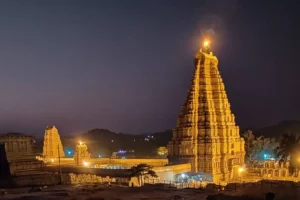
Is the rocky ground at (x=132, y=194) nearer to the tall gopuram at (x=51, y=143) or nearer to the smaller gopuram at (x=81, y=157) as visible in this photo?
the smaller gopuram at (x=81, y=157)

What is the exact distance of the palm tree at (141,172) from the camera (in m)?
43.4

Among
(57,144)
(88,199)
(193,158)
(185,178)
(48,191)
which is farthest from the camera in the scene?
(57,144)

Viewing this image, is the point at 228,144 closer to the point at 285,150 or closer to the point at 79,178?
→ the point at 285,150

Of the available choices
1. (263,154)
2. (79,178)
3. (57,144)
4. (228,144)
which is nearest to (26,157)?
(79,178)

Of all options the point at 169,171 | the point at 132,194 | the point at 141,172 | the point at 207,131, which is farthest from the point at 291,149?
the point at 132,194

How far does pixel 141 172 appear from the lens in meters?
43.8

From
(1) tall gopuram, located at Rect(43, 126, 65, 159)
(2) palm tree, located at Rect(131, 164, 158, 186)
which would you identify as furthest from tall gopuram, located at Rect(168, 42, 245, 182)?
(1) tall gopuram, located at Rect(43, 126, 65, 159)

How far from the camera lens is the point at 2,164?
38406mm

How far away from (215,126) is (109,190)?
27.0m

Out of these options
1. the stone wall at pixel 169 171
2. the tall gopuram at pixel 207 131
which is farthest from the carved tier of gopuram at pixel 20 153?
the tall gopuram at pixel 207 131

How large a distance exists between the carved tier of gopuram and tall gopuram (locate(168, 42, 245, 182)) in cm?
1952

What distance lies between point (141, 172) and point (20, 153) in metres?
10.8

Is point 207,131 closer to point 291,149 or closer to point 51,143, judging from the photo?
point 291,149

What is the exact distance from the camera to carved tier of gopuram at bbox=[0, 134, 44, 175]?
39.3 meters
